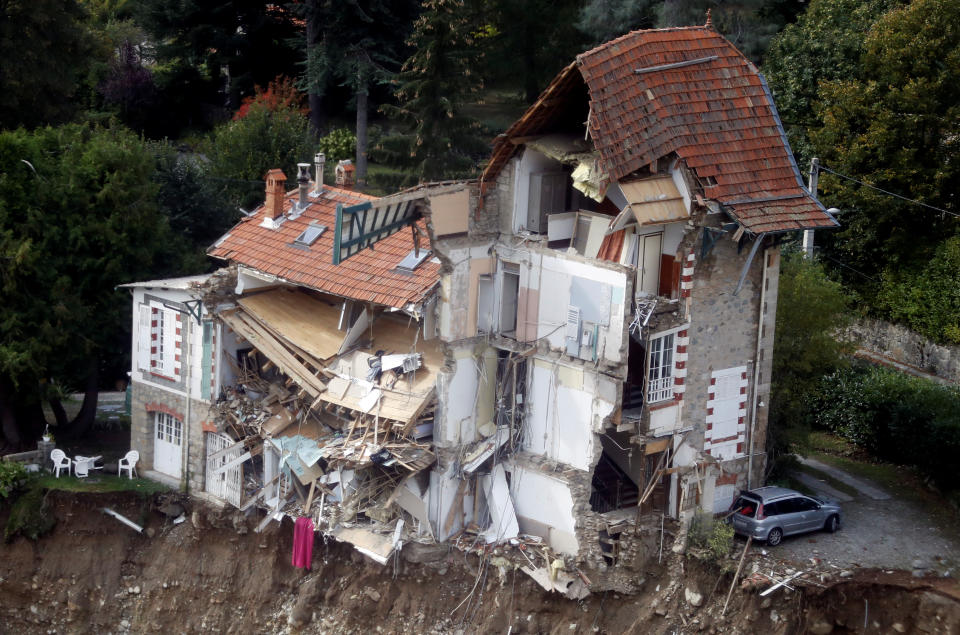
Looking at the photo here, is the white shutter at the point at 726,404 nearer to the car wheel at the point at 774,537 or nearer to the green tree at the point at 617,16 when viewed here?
the car wheel at the point at 774,537

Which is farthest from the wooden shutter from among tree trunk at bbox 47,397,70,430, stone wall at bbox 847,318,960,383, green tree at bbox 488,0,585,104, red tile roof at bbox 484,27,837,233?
green tree at bbox 488,0,585,104

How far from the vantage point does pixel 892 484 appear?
3722cm

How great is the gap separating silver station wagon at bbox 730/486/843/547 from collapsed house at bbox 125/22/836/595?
0.83 metres

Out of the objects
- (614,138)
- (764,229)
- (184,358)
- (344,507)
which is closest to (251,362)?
(184,358)

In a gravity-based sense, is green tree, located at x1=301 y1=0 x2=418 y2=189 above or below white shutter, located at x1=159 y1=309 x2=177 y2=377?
above

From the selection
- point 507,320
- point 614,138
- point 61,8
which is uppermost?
point 61,8

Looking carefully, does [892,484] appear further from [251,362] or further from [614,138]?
[251,362]

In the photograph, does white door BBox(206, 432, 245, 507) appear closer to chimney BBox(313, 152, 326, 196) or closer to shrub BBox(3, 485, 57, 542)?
shrub BBox(3, 485, 57, 542)

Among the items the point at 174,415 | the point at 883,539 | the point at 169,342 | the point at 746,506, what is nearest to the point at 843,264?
the point at 883,539

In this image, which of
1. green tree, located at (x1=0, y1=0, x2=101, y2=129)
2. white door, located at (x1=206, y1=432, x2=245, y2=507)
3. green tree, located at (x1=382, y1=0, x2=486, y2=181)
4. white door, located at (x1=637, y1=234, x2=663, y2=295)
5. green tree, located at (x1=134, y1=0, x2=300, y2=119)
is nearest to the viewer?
white door, located at (x1=637, y1=234, x2=663, y2=295)

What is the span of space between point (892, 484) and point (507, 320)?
1226cm

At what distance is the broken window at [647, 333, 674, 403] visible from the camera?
104 ft

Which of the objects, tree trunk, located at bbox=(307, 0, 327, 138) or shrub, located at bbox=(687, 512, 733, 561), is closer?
shrub, located at bbox=(687, 512, 733, 561)

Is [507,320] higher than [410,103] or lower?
lower
